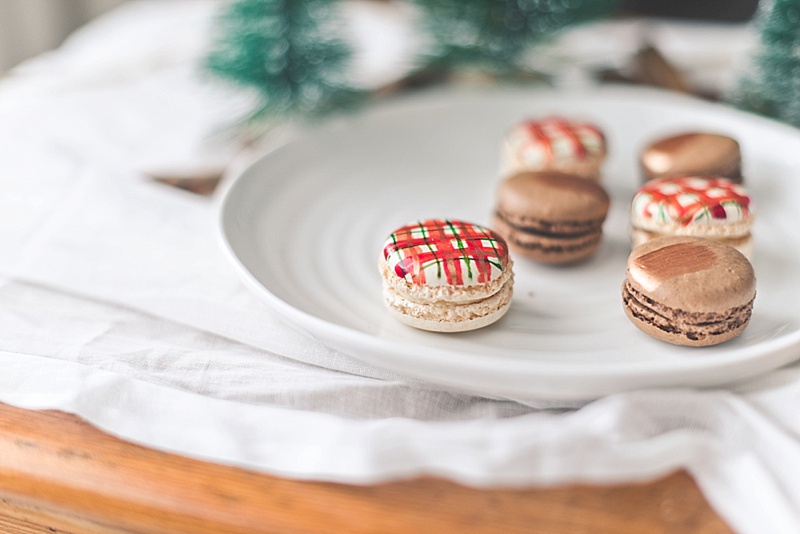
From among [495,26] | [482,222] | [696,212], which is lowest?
[482,222]

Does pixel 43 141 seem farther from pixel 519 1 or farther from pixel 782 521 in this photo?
pixel 782 521

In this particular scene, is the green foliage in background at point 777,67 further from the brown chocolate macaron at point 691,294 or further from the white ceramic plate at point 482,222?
the brown chocolate macaron at point 691,294

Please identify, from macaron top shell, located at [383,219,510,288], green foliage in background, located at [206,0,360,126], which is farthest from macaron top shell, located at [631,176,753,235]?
green foliage in background, located at [206,0,360,126]

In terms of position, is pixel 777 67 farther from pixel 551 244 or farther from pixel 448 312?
pixel 448 312

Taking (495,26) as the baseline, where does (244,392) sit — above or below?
below

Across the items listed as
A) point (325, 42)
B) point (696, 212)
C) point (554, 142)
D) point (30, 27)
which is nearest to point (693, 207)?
point (696, 212)

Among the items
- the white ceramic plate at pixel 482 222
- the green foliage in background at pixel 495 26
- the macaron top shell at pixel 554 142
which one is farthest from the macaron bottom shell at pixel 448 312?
the green foliage in background at pixel 495 26

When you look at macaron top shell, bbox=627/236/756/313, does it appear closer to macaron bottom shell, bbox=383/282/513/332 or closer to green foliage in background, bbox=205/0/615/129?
macaron bottom shell, bbox=383/282/513/332
